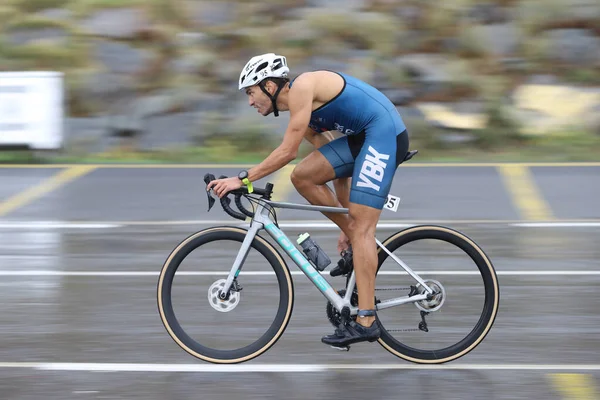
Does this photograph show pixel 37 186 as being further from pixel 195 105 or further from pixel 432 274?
pixel 432 274

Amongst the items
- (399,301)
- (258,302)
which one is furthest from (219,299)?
(399,301)

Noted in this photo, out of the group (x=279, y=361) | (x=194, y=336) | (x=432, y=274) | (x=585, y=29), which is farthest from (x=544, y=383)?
(x=585, y=29)

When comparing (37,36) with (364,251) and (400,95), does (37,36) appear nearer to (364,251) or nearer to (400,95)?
(400,95)

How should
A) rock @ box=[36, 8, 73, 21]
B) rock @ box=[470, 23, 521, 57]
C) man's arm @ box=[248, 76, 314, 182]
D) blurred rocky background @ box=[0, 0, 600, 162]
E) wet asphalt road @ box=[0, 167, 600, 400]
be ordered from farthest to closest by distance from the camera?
rock @ box=[36, 8, 73, 21]
rock @ box=[470, 23, 521, 57]
blurred rocky background @ box=[0, 0, 600, 162]
wet asphalt road @ box=[0, 167, 600, 400]
man's arm @ box=[248, 76, 314, 182]

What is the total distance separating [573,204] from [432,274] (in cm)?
556

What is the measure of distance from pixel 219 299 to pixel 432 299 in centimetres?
118

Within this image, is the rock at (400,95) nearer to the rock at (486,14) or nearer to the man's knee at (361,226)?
the rock at (486,14)

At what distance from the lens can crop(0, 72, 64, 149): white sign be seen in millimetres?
14898

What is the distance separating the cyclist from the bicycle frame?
3.4 inches

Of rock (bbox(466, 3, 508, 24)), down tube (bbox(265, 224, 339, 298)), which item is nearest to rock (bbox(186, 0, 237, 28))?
rock (bbox(466, 3, 508, 24))

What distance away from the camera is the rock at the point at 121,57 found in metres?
17.4

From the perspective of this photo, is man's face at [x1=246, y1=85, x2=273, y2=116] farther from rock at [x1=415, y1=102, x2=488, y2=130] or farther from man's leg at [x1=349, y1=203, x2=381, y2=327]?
rock at [x1=415, y1=102, x2=488, y2=130]

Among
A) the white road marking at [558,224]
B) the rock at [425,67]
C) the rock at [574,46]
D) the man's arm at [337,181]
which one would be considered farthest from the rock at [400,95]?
the man's arm at [337,181]

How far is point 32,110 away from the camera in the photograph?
49.2ft
